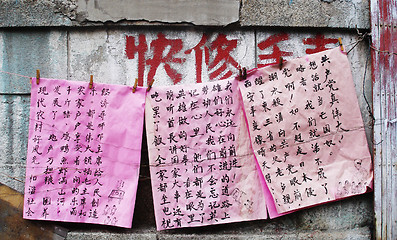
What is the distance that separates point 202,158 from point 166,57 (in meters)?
1.21

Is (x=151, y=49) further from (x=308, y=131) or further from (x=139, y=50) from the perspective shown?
(x=308, y=131)

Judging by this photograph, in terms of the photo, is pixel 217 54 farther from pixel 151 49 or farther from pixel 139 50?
pixel 139 50

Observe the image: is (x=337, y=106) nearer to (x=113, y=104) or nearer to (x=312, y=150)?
(x=312, y=150)

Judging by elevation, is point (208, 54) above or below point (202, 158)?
above

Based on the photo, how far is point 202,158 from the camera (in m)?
3.39

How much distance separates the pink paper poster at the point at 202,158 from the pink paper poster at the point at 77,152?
268 mm

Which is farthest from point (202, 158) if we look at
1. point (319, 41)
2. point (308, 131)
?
point (319, 41)

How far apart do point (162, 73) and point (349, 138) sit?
215 cm

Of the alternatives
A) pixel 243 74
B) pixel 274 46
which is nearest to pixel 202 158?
pixel 243 74

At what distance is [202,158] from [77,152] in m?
1.35

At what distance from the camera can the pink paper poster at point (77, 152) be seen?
3408mm

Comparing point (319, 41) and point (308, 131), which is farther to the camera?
point (319, 41)

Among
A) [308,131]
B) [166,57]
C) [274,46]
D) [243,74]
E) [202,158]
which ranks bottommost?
[202,158]

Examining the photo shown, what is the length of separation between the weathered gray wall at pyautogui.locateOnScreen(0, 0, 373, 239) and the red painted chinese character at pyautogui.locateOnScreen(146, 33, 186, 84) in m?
0.05
